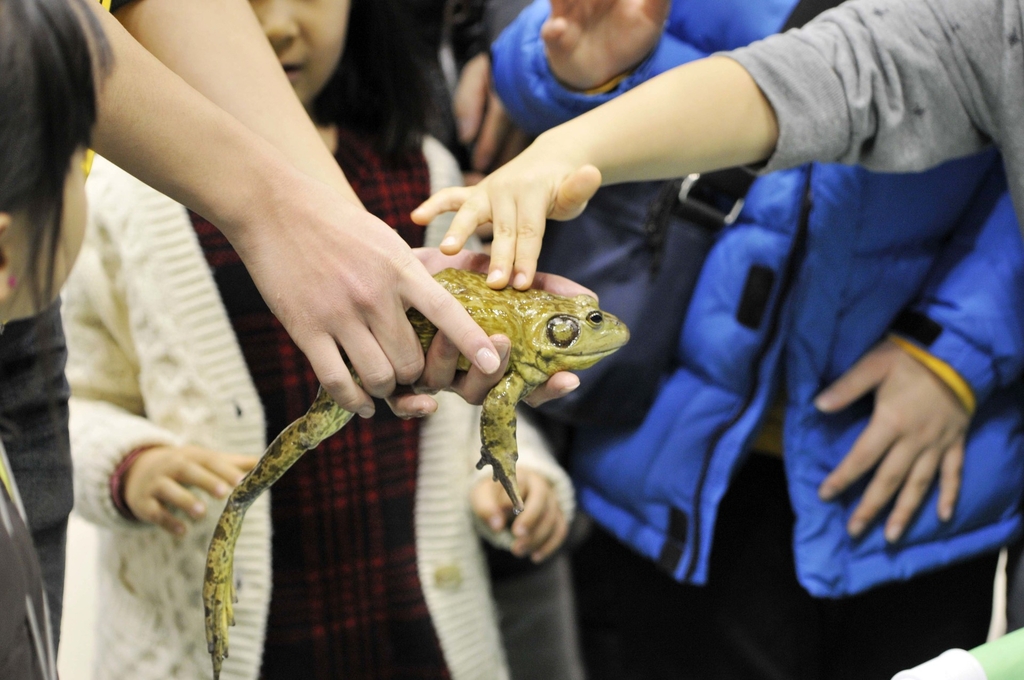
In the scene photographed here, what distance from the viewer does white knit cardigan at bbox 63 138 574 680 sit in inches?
23.2

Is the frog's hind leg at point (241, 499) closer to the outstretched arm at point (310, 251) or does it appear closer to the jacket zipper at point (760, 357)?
the outstretched arm at point (310, 251)

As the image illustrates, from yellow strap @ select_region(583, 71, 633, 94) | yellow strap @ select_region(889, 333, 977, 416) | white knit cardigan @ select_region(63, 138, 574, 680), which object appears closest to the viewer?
white knit cardigan @ select_region(63, 138, 574, 680)

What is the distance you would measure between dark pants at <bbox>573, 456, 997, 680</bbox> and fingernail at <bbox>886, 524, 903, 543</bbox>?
66 mm

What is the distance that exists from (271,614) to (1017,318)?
2.25ft

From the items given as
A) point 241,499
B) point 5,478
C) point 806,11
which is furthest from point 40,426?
point 806,11

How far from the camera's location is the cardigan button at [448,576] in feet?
2.46

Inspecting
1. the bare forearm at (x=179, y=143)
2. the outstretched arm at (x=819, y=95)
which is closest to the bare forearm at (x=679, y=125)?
the outstretched arm at (x=819, y=95)

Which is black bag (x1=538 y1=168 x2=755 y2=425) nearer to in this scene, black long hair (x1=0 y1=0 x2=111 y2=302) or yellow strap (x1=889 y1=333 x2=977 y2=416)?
yellow strap (x1=889 y1=333 x2=977 y2=416)

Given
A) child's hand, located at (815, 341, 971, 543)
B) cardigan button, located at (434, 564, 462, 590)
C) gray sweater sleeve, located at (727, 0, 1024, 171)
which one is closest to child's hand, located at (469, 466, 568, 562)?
cardigan button, located at (434, 564, 462, 590)

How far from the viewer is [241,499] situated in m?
0.57

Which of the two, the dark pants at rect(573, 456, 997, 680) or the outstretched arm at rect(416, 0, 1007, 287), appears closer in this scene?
the outstretched arm at rect(416, 0, 1007, 287)

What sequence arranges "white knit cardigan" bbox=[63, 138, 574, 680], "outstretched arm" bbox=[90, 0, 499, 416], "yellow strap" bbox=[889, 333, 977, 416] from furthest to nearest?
"yellow strap" bbox=[889, 333, 977, 416] < "white knit cardigan" bbox=[63, 138, 574, 680] < "outstretched arm" bbox=[90, 0, 499, 416]

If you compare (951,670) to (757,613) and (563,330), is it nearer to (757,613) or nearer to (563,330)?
(563,330)

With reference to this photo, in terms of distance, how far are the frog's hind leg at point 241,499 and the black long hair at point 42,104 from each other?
186 millimetres
